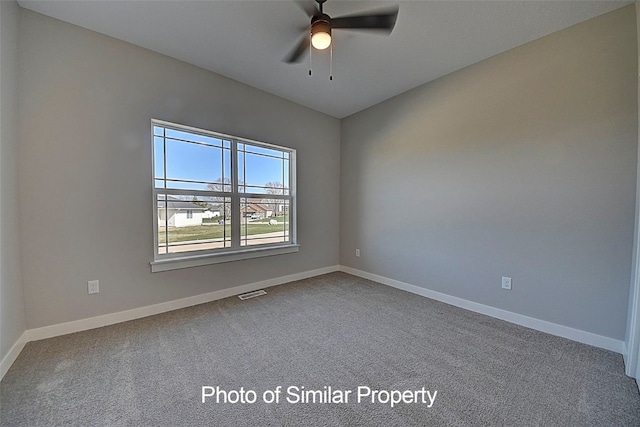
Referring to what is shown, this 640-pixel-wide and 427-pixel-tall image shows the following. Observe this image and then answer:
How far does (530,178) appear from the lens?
7.64 feet

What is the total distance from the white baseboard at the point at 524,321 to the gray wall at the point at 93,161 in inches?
98.9

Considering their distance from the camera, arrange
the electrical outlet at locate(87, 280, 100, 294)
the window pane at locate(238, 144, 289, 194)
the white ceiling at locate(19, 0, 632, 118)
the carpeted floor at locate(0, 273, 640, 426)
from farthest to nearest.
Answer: the window pane at locate(238, 144, 289, 194)
the electrical outlet at locate(87, 280, 100, 294)
the white ceiling at locate(19, 0, 632, 118)
the carpeted floor at locate(0, 273, 640, 426)

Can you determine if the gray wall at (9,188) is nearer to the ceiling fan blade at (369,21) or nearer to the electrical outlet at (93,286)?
the electrical outlet at (93,286)

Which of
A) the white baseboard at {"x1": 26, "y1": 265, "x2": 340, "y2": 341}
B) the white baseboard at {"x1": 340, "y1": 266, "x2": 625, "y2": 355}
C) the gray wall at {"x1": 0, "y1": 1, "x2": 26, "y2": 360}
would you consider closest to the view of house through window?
the white baseboard at {"x1": 26, "y1": 265, "x2": 340, "y2": 341}

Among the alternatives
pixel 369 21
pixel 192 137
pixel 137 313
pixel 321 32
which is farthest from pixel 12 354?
pixel 369 21

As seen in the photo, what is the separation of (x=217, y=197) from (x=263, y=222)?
74 cm

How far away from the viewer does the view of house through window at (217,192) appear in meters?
2.68

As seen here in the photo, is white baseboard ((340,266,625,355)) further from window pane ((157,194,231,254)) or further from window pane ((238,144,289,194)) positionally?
window pane ((157,194,231,254))

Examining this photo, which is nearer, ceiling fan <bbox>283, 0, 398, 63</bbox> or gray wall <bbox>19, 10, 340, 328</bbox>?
ceiling fan <bbox>283, 0, 398, 63</bbox>

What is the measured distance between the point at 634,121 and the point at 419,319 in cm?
232

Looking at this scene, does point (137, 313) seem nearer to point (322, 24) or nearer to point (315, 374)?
point (315, 374)

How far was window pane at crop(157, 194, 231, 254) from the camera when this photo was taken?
2.68 meters

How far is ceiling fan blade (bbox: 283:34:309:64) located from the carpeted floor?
2491 millimetres

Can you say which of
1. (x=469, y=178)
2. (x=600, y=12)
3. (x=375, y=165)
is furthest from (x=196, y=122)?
(x=600, y=12)
